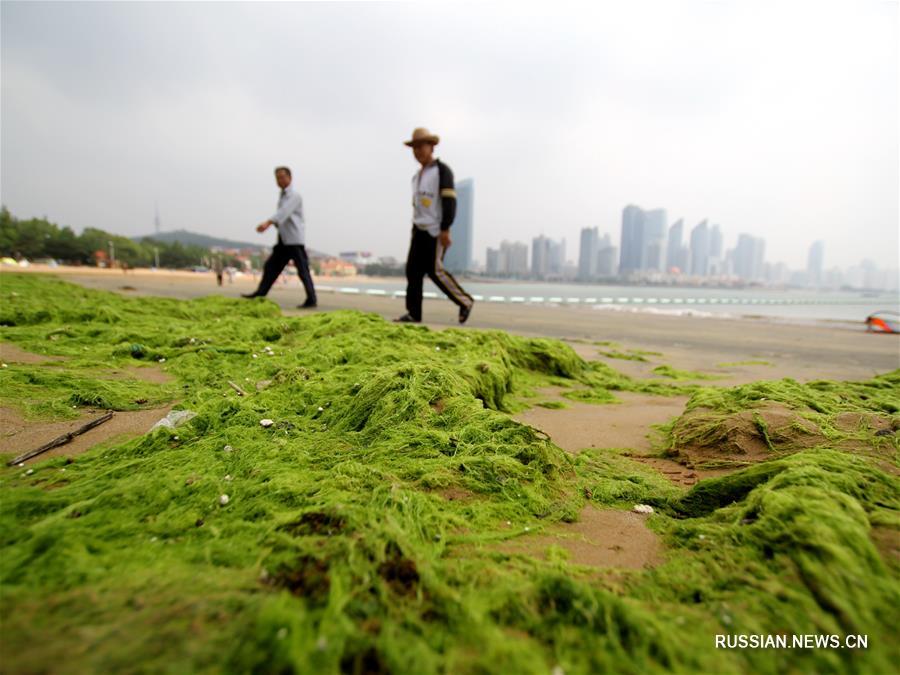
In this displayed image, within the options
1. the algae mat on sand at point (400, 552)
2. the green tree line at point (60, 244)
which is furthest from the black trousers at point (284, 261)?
the green tree line at point (60, 244)

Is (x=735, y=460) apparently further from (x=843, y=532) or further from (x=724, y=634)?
(x=724, y=634)

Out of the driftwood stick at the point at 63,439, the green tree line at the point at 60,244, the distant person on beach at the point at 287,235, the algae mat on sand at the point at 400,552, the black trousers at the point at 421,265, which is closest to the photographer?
the algae mat on sand at the point at 400,552

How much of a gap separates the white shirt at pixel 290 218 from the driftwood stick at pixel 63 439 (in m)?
5.88

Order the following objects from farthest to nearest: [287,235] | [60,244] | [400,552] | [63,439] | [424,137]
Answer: [60,244] < [287,235] < [424,137] < [63,439] < [400,552]

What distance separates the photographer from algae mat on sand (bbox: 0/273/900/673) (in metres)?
0.83

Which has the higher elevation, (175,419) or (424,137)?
(424,137)

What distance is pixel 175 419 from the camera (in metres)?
2.11

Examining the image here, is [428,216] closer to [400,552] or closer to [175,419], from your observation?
[175,419]

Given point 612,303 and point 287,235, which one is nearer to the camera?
point 287,235

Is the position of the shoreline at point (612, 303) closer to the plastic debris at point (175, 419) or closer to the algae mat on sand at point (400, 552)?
the plastic debris at point (175, 419)

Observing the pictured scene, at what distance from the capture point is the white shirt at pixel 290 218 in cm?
753

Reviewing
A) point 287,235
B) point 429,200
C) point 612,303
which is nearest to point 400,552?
point 429,200

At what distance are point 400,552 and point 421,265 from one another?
527 cm

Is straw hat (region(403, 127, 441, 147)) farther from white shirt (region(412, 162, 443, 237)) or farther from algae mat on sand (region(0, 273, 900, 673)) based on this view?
algae mat on sand (region(0, 273, 900, 673))
